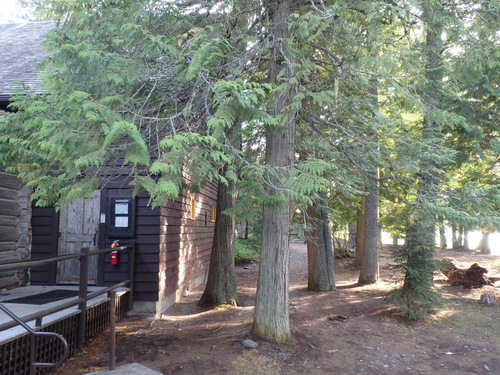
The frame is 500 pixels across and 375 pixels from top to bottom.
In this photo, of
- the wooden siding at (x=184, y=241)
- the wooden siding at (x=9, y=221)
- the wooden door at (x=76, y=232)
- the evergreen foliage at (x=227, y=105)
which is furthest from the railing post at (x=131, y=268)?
the wooden siding at (x=9, y=221)

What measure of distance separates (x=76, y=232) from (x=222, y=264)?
10.3 ft

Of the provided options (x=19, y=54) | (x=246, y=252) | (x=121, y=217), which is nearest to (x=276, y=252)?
(x=121, y=217)

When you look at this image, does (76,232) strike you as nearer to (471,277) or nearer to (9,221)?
(9,221)

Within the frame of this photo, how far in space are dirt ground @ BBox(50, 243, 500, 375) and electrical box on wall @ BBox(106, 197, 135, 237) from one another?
5.34 feet

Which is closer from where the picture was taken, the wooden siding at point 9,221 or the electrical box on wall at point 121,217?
the wooden siding at point 9,221

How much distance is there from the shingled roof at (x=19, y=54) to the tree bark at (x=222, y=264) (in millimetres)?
4381

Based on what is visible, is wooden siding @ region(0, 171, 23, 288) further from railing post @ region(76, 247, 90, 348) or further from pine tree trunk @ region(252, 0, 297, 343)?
pine tree trunk @ region(252, 0, 297, 343)

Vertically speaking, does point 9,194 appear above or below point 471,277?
above

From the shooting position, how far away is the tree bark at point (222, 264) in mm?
8148

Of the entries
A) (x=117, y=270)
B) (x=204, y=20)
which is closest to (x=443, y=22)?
(x=204, y=20)

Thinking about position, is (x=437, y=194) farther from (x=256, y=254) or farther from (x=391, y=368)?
(x=256, y=254)

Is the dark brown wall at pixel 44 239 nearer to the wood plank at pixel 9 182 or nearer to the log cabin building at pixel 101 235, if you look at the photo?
the log cabin building at pixel 101 235

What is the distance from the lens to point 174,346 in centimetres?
543

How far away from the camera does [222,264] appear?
832 cm
